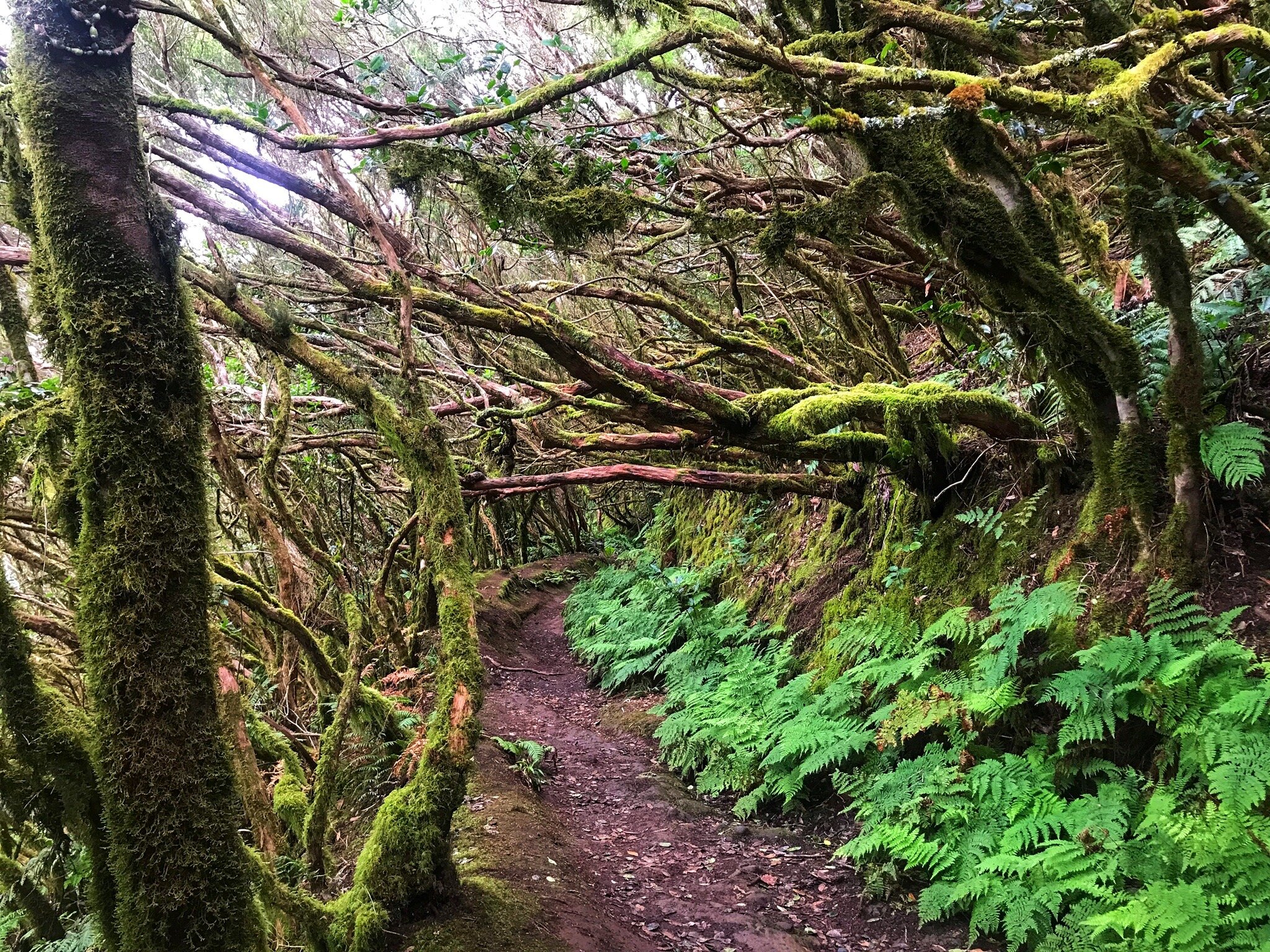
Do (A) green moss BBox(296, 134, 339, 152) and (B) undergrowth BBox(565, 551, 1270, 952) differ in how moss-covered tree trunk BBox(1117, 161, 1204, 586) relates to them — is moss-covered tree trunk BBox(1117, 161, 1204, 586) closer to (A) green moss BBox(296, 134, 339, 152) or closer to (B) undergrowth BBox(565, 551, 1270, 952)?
(B) undergrowth BBox(565, 551, 1270, 952)

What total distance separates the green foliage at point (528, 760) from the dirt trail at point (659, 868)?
11 centimetres

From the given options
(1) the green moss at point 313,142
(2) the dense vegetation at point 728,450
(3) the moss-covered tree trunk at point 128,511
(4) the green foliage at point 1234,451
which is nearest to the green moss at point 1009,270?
(2) the dense vegetation at point 728,450

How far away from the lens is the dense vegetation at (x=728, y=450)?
1.89 metres

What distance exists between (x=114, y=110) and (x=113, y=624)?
138 centimetres

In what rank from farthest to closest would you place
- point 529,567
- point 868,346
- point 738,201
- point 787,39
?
1. point 529,567
2. point 868,346
3. point 738,201
4. point 787,39

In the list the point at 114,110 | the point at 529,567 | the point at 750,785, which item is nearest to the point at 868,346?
the point at 750,785

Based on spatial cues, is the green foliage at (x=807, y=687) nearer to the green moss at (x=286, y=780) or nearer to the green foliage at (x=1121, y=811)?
the green foliage at (x=1121, y=811)

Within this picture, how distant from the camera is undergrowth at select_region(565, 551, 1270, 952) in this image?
291cm

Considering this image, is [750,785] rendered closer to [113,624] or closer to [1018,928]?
[1018,928]

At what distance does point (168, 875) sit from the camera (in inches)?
A: 71.1

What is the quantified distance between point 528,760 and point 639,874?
173cm

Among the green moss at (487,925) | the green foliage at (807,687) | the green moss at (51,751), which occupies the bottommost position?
the green moss at (487,925)

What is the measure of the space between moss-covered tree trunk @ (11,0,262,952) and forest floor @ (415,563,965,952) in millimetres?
1810

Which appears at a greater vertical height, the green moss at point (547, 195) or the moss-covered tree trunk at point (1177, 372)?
the green moss at point (547, 195)
